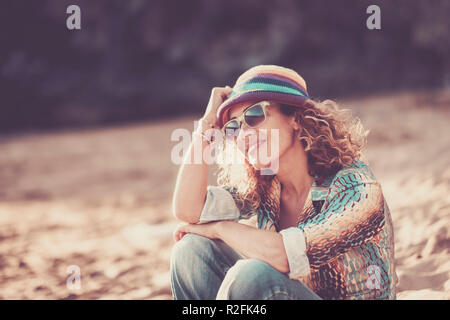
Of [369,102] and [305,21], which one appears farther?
[305,21]

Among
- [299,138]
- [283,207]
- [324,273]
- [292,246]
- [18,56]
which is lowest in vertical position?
[324,273]

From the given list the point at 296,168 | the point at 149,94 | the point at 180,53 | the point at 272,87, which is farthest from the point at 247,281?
the point at 180,53

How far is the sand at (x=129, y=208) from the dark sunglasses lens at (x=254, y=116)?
4.09 ft

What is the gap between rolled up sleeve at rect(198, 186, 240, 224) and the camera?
6.31 feet

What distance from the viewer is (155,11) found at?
15.7m

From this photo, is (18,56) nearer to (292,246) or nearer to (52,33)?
(52,33)

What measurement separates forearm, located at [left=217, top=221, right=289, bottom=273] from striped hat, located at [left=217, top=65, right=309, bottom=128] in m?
0.51

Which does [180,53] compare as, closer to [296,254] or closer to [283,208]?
[283,208]

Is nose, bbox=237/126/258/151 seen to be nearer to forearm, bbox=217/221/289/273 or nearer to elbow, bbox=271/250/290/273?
forearm, bbox=217/221/289/273

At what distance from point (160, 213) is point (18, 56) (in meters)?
13.5

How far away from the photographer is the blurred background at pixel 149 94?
4.78 meters

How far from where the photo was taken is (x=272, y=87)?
180cm

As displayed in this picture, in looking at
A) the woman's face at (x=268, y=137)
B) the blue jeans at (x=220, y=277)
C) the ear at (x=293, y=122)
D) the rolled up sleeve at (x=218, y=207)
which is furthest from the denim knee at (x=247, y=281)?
the ear at (x=293, y=122)
